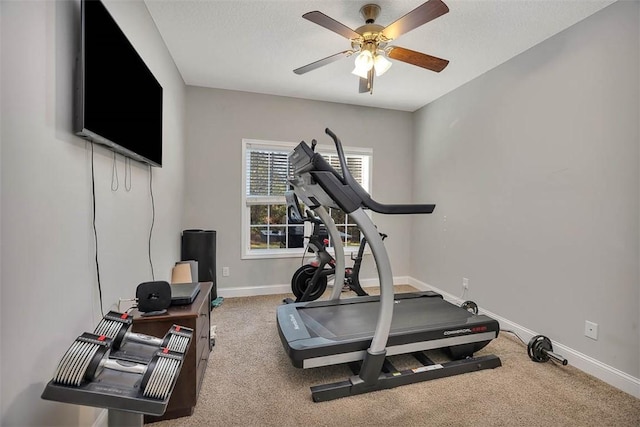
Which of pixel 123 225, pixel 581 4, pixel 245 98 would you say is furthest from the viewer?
pixel 245 98

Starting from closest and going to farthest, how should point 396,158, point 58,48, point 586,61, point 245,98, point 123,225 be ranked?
1. point 58,48
2. point 123,225
3. point 586,61
4. point 245,98
5. point 396,158

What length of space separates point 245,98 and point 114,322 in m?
3.23

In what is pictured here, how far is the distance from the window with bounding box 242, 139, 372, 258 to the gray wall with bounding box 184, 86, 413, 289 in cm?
9

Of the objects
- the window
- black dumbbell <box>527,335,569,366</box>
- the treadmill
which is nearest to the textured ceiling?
the window

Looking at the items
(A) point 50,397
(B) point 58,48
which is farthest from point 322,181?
(A) point 50,397

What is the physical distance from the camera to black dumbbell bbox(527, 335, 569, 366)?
2.34 meters

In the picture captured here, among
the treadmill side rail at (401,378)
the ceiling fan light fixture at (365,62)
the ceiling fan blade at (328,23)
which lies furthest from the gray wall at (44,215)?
the ceiling fan light fixture at (365,62)

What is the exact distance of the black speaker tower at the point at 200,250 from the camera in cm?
338

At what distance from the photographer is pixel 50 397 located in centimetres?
91

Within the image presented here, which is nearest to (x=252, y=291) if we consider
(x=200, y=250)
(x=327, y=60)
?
(x=200, y=250)

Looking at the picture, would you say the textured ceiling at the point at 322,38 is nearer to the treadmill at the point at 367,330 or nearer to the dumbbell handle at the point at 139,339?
the treadmill at the point at 367,330

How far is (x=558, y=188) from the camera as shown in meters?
2.48

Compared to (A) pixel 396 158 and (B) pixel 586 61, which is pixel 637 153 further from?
(A) pixel 396 158

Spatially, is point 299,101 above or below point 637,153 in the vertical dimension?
above
